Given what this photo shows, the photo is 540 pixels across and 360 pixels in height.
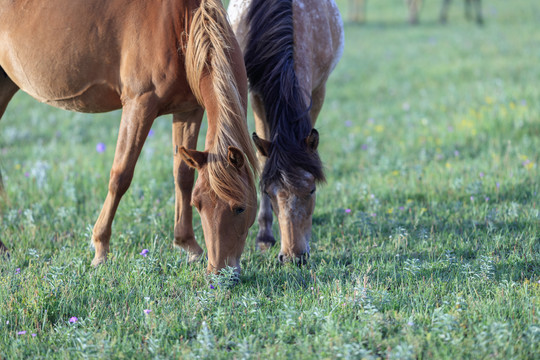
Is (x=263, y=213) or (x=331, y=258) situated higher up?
(x=263, y=213)

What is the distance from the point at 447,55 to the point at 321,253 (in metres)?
11.9

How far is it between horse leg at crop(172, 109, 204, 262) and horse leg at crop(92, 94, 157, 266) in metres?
0.42

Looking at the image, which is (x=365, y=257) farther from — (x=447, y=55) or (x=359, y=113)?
(x=447, y=55)

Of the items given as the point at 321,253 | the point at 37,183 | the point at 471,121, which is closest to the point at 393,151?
the point at 471,121

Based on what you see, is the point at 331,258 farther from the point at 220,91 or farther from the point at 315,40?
the point at 315,40

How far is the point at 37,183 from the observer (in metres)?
5.75

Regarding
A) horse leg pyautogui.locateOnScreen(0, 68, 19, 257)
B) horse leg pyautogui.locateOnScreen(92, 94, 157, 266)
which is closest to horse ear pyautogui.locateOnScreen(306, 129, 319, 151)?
horse leg pyautogui.locateOnScreen(92, 94, 157, 266)

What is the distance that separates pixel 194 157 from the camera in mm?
3275

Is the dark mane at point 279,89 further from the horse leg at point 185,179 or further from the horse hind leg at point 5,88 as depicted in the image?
the horse hind leg at point 5,88

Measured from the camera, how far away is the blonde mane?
3.26 metres

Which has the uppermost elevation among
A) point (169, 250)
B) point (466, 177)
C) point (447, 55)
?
point (447, 55)

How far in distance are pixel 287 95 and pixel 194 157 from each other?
38.1 inches

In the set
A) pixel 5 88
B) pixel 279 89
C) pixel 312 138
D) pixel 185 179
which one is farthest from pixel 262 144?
pixel 5 88

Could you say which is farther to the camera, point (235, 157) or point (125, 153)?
point (125, 153)
